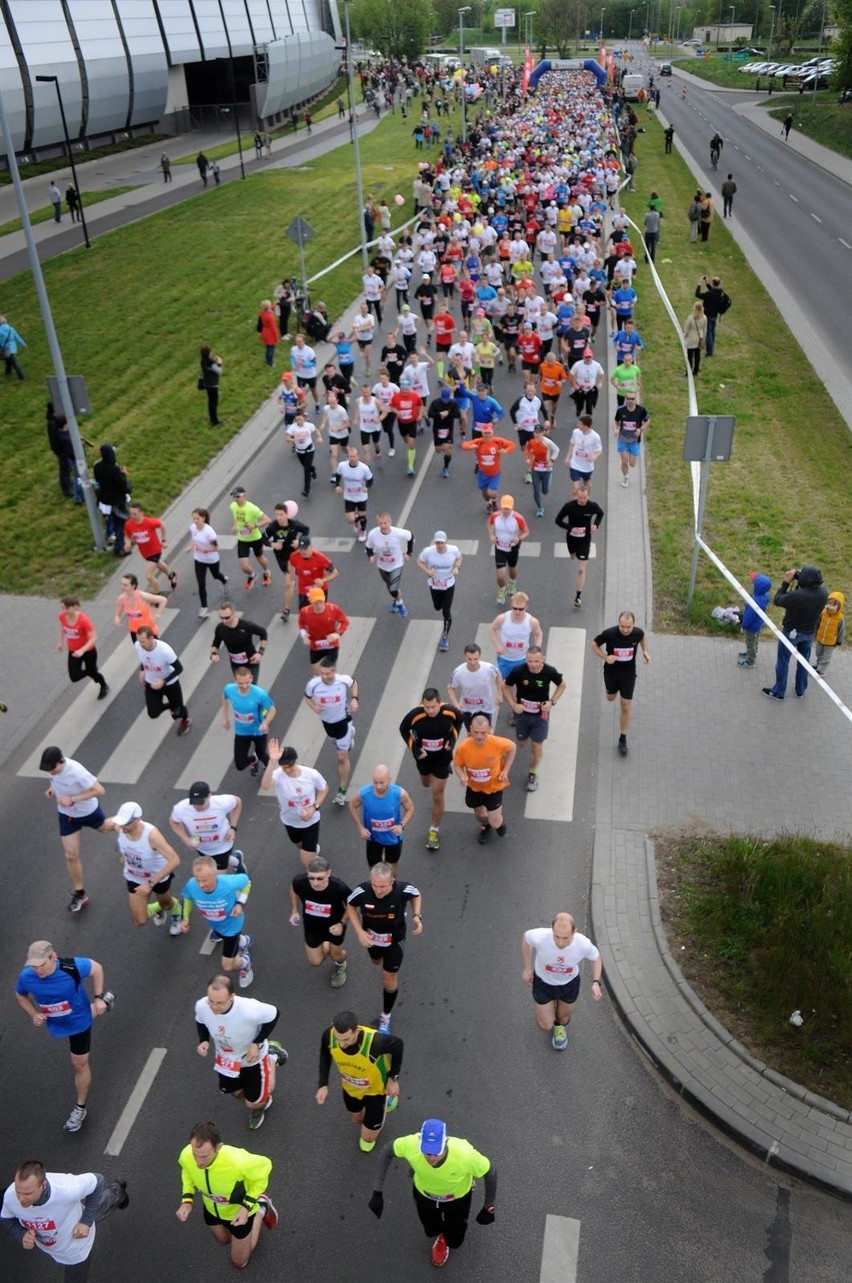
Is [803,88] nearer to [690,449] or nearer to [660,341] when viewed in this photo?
[660,341]

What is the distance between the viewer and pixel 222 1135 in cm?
682

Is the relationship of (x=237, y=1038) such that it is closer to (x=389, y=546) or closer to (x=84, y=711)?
(x=84, y=711)

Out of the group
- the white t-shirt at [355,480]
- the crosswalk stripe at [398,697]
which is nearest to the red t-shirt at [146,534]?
the white t-shirt at [355,480]

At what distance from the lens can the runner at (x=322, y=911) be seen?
285 inches

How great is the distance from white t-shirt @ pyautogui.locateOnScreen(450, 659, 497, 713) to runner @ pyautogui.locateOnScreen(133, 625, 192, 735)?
2.98m

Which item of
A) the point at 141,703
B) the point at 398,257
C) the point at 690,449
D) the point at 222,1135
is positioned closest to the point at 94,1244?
the point at 222,1135

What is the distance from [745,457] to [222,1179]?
14.9 m

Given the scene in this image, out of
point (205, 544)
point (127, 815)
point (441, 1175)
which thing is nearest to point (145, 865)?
point (127, 815)

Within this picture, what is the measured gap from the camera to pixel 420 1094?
23.1 feet

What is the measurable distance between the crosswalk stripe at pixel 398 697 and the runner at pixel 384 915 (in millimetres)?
2950

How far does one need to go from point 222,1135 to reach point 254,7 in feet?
246

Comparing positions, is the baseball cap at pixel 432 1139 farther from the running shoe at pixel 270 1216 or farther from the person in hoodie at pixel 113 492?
the person in hoodie at pixel 113 492

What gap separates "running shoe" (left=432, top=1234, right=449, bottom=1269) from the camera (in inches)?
234

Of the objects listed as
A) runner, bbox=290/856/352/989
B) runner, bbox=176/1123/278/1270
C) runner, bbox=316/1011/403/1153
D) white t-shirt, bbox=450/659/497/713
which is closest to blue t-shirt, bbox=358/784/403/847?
runner, bbox=290/856/352/989
